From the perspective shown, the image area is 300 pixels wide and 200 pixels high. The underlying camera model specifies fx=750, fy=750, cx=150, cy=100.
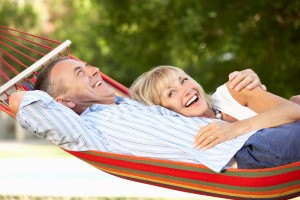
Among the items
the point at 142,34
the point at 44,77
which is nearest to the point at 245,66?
the point at 142,34

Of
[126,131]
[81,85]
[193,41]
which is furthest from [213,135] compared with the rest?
[193,41]

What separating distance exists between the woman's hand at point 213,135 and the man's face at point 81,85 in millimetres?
586

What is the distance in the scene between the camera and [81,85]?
3.38 metres

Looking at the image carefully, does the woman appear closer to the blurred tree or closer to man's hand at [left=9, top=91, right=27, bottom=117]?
man's hand at [left=9, top=91, right=27, bottom=117]

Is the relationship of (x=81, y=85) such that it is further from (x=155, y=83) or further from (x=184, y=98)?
(x=184, y=98)

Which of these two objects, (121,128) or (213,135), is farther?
(121,128)

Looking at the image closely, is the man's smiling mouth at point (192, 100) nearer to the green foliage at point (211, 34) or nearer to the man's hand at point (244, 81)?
the man's hand at point (244, 81)

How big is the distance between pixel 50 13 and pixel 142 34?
503 inches

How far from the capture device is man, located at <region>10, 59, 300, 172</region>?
301 cm

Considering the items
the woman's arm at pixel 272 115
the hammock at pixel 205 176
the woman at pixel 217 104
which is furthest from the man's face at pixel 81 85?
the woman's arm at pixel 272 115

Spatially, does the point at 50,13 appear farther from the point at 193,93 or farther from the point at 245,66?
the point at 193,93

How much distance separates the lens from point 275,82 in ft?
31.8

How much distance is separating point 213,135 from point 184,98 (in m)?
0.30

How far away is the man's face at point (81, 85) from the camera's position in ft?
11.1
